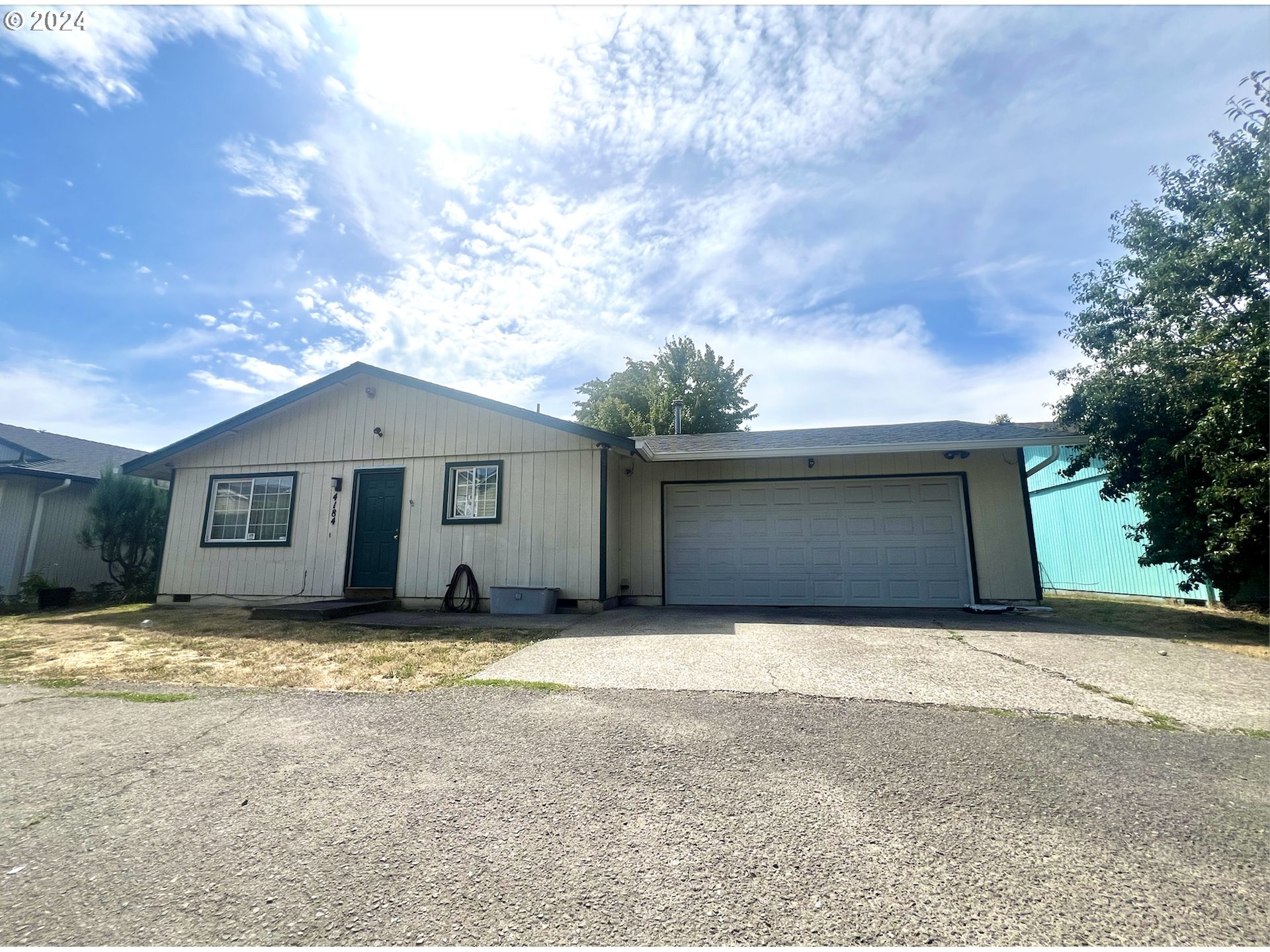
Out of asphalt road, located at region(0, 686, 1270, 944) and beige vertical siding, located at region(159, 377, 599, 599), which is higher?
beige vertical siding, located at region(159, 377, 599, 599)

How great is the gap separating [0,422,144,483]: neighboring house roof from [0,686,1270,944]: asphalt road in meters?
11.8

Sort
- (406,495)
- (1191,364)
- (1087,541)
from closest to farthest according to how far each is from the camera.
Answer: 1. (1191,364)
2. (406,495)
3. (1087,541)

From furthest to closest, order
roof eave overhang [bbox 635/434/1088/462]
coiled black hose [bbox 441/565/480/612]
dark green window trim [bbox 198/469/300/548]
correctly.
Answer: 1. dark green window trim [bbox 198/469/300/548]
2. coiled black hose [bbox 441/565/480/612]
3. roof eave overhang [bbox 635/434/1088/462]

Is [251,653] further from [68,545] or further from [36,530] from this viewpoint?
[68,545]

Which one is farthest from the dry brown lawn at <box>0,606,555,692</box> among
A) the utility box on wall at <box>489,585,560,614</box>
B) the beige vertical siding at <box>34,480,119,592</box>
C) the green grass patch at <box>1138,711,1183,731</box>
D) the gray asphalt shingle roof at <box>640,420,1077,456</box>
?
the green grass patch at <box>1138,711,1183,731</box>

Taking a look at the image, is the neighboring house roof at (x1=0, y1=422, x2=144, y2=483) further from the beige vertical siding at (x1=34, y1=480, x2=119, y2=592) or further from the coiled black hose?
the coiled black hose

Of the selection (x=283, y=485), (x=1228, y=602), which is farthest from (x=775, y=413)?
(x=283, y=485)

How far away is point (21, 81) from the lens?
5.78 meters

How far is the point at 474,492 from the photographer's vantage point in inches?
352

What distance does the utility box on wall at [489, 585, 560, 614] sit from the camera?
26.4 ft

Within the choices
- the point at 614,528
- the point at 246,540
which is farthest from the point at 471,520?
the point at 246,540

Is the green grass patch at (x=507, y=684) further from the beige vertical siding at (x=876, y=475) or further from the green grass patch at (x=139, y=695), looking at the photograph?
the beige vertical siding at (x=876, y=475)

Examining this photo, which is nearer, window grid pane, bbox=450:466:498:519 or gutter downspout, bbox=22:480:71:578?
window grid pane, bbox=450:466:498:519

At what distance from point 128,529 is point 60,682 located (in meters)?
9.02
